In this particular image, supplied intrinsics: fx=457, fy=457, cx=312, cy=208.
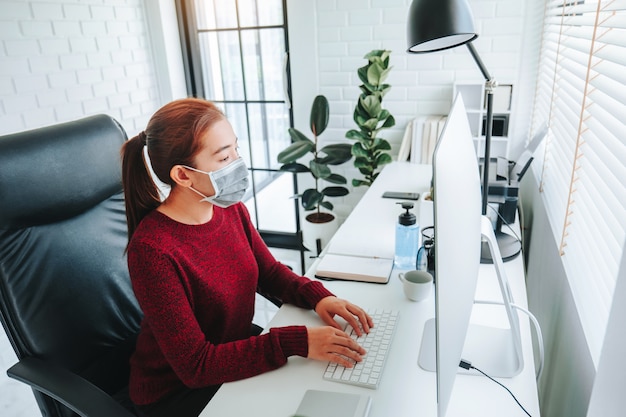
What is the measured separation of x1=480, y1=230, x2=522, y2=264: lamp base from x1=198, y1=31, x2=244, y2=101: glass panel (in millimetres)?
1966

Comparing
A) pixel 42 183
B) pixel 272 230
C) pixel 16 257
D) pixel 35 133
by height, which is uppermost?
pixel 35 133

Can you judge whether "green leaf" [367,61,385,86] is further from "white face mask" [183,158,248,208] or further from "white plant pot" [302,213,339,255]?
"white face mask" [183,158,248,208]

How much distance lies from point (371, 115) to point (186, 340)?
167 centimetres

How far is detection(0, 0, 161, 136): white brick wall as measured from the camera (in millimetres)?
2000

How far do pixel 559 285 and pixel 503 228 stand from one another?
425mm

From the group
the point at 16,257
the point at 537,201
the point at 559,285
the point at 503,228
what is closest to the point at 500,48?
the point at 537,201

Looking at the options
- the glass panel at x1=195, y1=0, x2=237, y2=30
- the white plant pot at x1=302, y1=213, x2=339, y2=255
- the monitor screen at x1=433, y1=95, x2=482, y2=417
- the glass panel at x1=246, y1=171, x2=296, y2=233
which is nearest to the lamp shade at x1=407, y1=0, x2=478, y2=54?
the monitor screen at x1=433, y1=95, x2=482, y2=417

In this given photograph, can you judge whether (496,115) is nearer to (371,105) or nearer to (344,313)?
(371,105)

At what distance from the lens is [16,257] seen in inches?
41.9

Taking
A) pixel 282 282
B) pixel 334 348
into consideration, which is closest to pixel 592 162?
pixel 334 348

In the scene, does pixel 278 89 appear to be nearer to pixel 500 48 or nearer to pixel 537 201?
pixel 500 48

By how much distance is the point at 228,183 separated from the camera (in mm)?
1150

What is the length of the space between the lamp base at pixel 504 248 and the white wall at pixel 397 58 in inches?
39.7

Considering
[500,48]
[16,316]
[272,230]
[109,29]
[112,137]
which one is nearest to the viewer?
[16,316]
